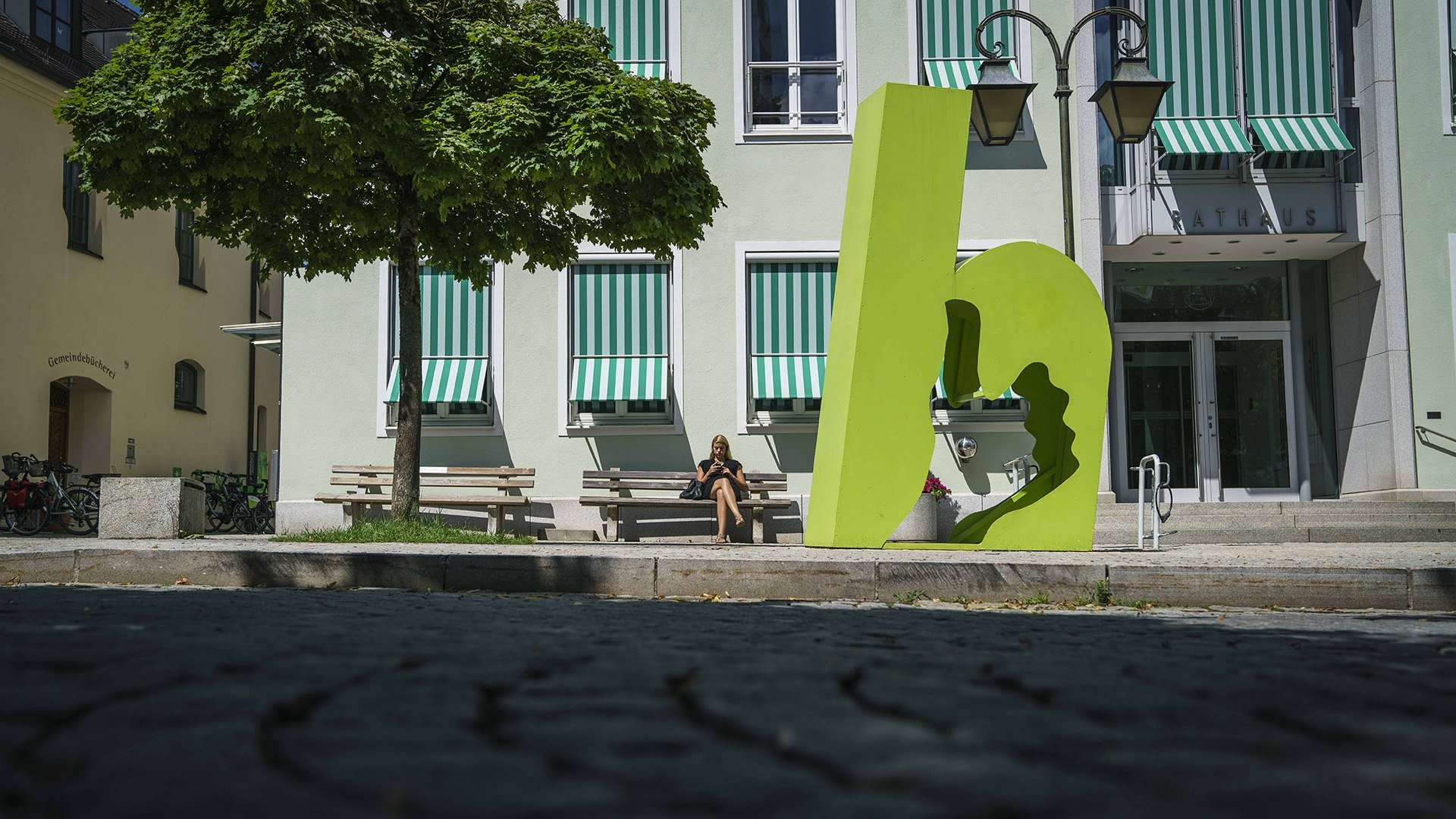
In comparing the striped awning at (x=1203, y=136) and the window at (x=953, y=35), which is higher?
the window at (x=953, y=35)

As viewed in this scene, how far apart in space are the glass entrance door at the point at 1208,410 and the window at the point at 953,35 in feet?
14.2

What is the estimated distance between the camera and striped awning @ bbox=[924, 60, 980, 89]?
1559cm

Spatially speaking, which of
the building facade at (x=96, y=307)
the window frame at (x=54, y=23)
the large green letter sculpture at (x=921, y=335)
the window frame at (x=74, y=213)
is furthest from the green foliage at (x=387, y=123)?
the window frame at (x=54, y=23)

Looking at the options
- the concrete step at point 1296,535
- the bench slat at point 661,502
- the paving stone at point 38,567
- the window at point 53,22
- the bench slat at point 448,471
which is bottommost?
the concrete step at point 1296,535

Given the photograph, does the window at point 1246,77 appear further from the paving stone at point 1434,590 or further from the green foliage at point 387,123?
the paving stone at point 1434,590

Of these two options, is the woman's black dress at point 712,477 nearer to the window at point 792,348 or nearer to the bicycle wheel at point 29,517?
the window at point 792,348

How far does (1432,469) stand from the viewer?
1540 cm

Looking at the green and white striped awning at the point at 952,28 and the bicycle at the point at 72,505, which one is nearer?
the green and white striped awning at the point at 952,28

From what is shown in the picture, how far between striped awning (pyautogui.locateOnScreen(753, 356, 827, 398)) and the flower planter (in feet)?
6.77

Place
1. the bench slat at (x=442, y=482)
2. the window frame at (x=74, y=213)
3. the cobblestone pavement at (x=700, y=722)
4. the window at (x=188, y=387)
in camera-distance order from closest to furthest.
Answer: the cobblestone pavement at (x=700, y=722) → the bench slat at (x=442, y=482) → the window frame at (x=74, y=213) → the window at (x=188, y=387)

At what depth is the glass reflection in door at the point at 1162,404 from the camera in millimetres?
16859

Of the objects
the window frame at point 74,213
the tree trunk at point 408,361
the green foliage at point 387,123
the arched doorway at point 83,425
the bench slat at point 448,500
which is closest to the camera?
the green foliage at point 387,123

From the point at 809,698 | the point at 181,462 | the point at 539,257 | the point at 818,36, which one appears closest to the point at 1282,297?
the point at 818,36

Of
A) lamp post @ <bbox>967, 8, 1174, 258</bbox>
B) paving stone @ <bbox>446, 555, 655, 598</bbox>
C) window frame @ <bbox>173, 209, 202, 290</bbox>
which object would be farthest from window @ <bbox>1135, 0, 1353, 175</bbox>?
window frame @ <bbox>173, 209, 202, 290</bbox>
